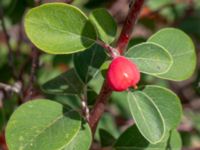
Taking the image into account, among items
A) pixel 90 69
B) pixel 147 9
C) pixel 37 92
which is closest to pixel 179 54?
pixel 90 69

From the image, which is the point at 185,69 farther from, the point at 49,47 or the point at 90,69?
the point at 49,47

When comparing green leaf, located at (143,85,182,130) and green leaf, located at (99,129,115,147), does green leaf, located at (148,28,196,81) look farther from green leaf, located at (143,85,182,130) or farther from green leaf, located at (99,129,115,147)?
green leaf, located at (99,129,115,147)

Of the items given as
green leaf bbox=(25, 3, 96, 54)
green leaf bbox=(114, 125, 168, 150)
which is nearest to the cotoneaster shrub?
green leaf bbox=(25, 3, 96, 54)

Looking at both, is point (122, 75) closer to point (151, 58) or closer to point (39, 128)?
point (151, 58)

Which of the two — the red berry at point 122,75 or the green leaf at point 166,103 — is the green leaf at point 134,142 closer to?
the green leaf at point 166,103

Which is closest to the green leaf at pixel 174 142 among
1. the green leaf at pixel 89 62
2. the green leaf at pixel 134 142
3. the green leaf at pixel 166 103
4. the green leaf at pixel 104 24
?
the green leaf at pixel 134 142

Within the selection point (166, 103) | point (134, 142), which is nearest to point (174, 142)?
point (134, 142)

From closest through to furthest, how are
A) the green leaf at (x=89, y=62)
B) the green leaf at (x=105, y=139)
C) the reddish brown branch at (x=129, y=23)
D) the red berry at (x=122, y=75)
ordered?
1. the red berry at (x=122, y=75)
2. the reddish brown branch at (x=129, y=23)
3. the green leaf at (x=89, y=62)
4. the green leaf at (x=105, y=139)
